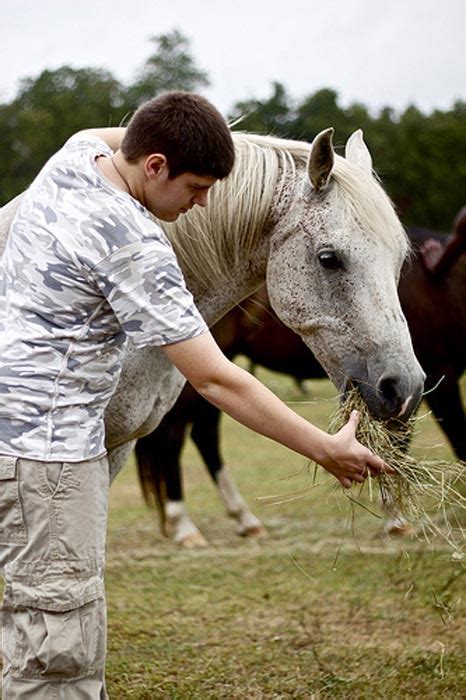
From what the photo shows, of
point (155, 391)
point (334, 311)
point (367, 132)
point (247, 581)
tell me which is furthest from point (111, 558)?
point (367, 132)

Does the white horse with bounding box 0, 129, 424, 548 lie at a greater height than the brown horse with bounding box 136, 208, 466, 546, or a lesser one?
greater

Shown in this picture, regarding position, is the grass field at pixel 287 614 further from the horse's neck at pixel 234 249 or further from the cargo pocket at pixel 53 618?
the cargo pocket at pixel 53 618

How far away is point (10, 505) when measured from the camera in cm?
255

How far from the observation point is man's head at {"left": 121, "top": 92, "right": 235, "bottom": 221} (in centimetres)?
251

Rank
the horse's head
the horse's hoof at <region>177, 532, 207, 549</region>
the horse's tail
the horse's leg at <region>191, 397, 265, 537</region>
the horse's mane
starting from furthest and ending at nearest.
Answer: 1. the horse's leg at <region>191, 397, 265, 537</region>
2. the horse's hoof at <region>177, 532, 207, 549</region>
3. the horse's tail
4. the horse's mane
5. the horse's head

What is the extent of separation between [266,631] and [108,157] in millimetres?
2863

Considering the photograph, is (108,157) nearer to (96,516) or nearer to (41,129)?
(96,516)

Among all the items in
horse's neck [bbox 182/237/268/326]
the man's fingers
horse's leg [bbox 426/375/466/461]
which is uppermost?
horse's neck [bbox 182/237/268/326]

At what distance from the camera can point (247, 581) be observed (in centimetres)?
603

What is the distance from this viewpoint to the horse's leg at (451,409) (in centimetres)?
775

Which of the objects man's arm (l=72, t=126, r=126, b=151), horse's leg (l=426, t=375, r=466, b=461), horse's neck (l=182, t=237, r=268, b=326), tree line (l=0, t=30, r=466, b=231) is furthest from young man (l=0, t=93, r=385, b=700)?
tree line (l=0, t=30, r=466, b=231)

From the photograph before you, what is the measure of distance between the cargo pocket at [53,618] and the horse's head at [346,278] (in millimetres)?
1131

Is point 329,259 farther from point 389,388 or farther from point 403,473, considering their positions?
point 403,473

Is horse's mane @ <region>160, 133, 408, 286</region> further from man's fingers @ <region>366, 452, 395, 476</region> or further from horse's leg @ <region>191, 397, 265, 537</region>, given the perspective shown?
horse's leg @ <region>191, 397, 265, 537</region>
